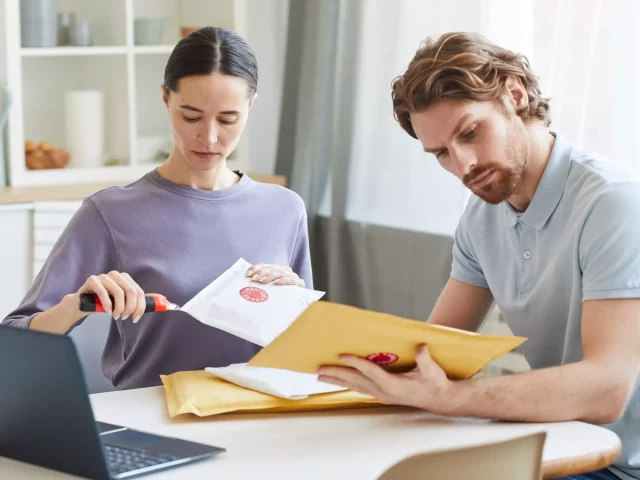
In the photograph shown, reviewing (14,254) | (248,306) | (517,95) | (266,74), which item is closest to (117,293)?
(248,306)

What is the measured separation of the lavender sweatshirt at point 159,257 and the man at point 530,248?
1.39 feet

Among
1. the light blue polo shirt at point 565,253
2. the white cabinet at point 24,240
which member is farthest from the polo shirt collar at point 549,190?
the white cabinet at point 24,240

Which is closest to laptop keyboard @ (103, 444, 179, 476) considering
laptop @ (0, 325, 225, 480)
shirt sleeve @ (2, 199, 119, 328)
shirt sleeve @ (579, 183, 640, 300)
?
laptop @ (0, 325, 225, 480)

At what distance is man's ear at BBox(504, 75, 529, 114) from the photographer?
1.71m

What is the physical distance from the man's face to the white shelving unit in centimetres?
185

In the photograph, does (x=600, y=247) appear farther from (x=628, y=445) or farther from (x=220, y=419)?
(x=220, y=419)

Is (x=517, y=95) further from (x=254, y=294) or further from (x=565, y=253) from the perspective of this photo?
(x=254, y=294)

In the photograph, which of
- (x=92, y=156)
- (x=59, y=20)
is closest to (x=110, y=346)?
(x=92, y=156)

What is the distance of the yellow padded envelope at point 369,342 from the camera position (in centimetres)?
129

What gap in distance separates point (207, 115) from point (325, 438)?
74 centimetres

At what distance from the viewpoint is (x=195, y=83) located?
6.07 feet

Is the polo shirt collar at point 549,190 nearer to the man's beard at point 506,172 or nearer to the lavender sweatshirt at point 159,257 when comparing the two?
the man's beard at point 506,172

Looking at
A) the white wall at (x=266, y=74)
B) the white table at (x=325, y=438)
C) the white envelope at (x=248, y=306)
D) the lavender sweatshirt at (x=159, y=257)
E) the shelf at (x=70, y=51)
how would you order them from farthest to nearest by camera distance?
the white wall at (x=266, y=74)
the shelf at (x=70, y=51)
the lavender sweatshirt at (x=159, y=257)
the white envelope at (x=248, y=306)
the white table at (x=325, y=438)

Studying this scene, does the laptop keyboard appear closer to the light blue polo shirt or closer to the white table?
the white table
